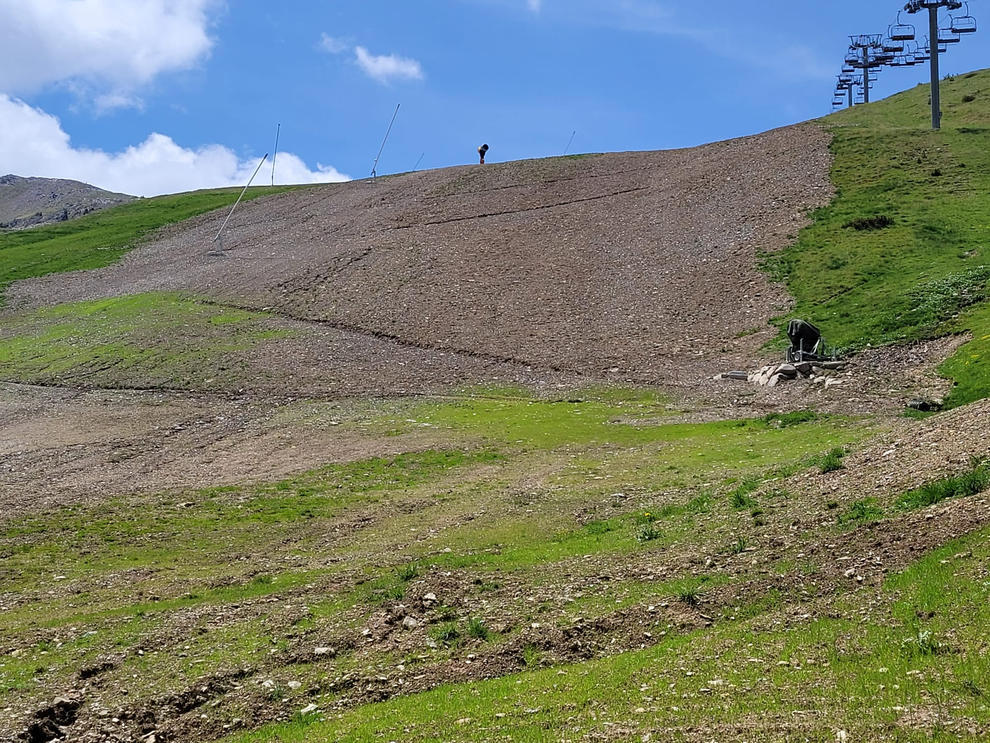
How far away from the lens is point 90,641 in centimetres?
1420

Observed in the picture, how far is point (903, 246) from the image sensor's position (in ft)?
150

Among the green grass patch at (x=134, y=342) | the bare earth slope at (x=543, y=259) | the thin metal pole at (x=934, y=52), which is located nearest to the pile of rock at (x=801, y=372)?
the bare earth slope at (x=543, y=259)

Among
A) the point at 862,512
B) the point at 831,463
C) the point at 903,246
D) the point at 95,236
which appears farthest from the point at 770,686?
the point at 95,236

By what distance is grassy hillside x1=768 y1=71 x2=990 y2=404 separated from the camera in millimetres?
35062

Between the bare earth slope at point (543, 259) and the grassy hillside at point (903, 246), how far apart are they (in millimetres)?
2128

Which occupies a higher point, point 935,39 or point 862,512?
point 935,39

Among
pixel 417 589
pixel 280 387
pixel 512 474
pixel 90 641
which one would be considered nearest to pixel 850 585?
pixel 417 589

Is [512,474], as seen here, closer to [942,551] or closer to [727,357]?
[942,551]

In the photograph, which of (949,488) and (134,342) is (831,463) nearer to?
(949,488)

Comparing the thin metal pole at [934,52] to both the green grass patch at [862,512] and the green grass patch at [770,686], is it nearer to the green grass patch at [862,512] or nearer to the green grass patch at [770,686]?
the green grass patch at [862,512]

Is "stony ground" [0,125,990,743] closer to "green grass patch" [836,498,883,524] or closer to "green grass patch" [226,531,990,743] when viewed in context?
"green grass patch" [836,498,883,524]

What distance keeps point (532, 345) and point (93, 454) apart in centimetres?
1936

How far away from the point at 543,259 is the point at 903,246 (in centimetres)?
1891

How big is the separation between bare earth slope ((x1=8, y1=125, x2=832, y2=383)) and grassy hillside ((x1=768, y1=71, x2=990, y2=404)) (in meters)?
2.13
